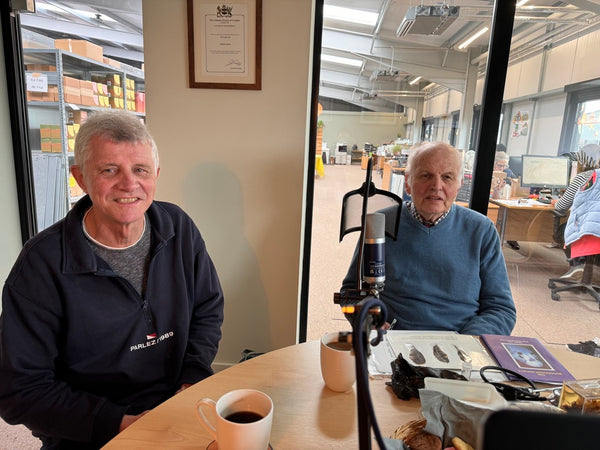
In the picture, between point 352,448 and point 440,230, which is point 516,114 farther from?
point 352,448

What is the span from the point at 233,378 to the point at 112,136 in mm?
716

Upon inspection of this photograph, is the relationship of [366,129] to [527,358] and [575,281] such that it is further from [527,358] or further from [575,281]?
[575,281]

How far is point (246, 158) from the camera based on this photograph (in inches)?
79.1

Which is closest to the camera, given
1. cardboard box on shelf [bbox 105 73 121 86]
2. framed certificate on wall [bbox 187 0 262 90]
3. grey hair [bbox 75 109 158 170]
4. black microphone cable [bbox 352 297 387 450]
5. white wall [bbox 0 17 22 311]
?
black microphone cable [bbox 352 297 387 450]

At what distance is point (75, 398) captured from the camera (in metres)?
0.99

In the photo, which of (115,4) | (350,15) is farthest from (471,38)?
(115,4)

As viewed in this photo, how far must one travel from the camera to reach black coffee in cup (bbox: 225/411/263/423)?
0.69 metres

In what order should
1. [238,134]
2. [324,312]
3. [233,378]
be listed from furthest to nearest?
[324,312]
[238,134]
[233,378]

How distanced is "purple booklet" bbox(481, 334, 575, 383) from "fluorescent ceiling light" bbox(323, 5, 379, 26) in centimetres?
168

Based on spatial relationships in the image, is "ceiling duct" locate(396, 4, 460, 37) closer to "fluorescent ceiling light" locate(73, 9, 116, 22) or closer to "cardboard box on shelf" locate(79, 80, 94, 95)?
"cardboard box on shelf" locate(79, 80, 94, 95)

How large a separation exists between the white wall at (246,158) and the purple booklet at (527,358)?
3.79 feet

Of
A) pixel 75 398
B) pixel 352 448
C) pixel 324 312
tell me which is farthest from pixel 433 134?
pixel 75 398

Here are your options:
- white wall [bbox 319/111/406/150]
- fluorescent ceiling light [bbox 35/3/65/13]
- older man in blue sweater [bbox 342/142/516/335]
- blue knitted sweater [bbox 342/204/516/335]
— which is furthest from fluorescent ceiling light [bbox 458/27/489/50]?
fluorescent ceiling light [bbox 35/3/65/13]

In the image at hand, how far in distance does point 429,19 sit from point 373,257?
1800 mm
